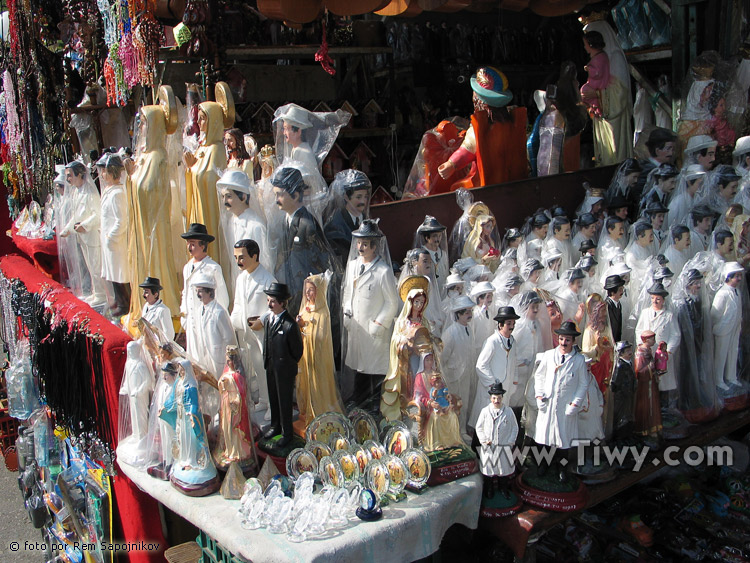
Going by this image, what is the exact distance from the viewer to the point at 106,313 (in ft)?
18.6

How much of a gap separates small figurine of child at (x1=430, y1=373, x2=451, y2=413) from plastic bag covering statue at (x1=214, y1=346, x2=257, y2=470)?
3.25 ft

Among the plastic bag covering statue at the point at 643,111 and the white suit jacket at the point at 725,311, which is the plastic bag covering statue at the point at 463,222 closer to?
the white suit jacket at the point at 725,311

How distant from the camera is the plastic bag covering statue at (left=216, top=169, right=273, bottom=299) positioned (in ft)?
14.7

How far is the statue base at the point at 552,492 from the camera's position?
373cm

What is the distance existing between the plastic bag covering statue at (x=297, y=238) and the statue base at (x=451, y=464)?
1.39m

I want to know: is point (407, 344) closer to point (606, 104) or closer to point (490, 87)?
point (490, 87)

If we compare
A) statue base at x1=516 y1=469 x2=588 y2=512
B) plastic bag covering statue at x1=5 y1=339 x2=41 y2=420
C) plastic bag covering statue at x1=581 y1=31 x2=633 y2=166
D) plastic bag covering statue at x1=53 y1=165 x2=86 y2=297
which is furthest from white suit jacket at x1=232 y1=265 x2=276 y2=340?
plastic bag covering statue at x1=581 y1=31 x2=633 y2=166

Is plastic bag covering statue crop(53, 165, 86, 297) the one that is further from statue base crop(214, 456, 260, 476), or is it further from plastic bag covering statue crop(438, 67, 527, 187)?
plastic bag covering statue crop(438, 67, 527, 187)

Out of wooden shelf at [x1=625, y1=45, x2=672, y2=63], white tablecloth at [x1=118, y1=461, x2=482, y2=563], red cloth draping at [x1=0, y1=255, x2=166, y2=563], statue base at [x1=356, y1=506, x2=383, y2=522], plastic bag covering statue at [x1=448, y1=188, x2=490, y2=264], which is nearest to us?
white tablecloth at [x1=118, y1=461, x2=482, y2=563]

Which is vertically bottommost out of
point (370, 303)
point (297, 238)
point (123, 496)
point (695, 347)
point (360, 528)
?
point (123, 496)

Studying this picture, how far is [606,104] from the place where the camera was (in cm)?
687

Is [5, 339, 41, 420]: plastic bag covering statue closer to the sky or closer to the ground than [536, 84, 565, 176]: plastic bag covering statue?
closer to the ground

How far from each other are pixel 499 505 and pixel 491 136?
3.55 metres
